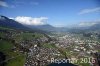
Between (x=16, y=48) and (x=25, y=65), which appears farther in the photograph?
(x=16, y=48)

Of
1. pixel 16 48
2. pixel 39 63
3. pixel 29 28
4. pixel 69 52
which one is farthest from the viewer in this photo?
pixel 29 28

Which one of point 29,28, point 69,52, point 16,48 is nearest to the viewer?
point 69,52

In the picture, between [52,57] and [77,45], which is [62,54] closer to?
[52,57]

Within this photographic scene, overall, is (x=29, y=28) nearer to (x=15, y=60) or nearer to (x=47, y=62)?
(x=15, y=60)

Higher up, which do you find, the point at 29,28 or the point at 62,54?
the point at 29,28

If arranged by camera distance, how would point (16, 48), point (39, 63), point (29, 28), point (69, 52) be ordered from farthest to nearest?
point (29, 28) → point (16, 48) → point (69, 52) → point (39, 63)

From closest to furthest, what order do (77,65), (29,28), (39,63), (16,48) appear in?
(77,65) < (39,63) < (16,48) < (29,28)

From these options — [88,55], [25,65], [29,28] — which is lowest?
[25,65]

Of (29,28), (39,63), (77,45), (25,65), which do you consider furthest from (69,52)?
(29,28)

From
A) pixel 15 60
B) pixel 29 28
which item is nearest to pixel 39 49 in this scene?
pixel 15 60
